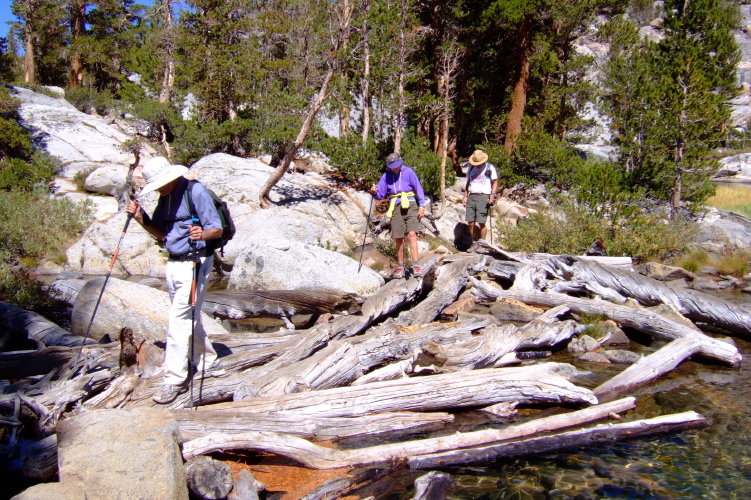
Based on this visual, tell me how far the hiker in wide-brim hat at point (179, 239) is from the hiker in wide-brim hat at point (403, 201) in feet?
13.2

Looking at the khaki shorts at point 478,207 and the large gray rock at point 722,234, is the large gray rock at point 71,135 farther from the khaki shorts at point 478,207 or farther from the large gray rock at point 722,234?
the large gray rock at point 722,234

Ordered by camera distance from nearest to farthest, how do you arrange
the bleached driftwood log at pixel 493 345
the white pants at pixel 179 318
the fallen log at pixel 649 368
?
the white pants at pixel 179 318 < the fallen log at pixel 649 368 < the bleached driftwood log at pixel 493 345

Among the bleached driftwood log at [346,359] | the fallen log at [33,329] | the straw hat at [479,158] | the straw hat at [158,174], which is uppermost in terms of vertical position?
the straw hat at [479,158]

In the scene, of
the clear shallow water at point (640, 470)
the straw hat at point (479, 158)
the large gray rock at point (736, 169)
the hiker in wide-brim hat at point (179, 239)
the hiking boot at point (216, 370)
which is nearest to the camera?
the clear shallow water at point (640, 470)

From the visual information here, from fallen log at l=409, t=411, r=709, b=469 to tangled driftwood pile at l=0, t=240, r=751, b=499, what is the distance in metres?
0.01

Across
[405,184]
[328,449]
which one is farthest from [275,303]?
[328,449]

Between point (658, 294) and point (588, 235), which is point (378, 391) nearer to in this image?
point (658, 294)

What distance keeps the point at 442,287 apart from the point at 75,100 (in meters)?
27.7

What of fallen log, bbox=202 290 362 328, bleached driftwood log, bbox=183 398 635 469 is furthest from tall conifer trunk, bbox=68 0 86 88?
bleached driftwood log, bbox=183 398 635 469

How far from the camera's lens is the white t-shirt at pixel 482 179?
11680 mm

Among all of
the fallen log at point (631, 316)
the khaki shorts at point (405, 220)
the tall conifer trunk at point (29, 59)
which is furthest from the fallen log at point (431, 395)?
the tall conifer trunk at point (29, 59)

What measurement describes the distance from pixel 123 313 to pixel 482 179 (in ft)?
24.7

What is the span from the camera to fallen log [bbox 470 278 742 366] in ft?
→ 22.8

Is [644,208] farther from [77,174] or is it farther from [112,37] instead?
[112,37]
